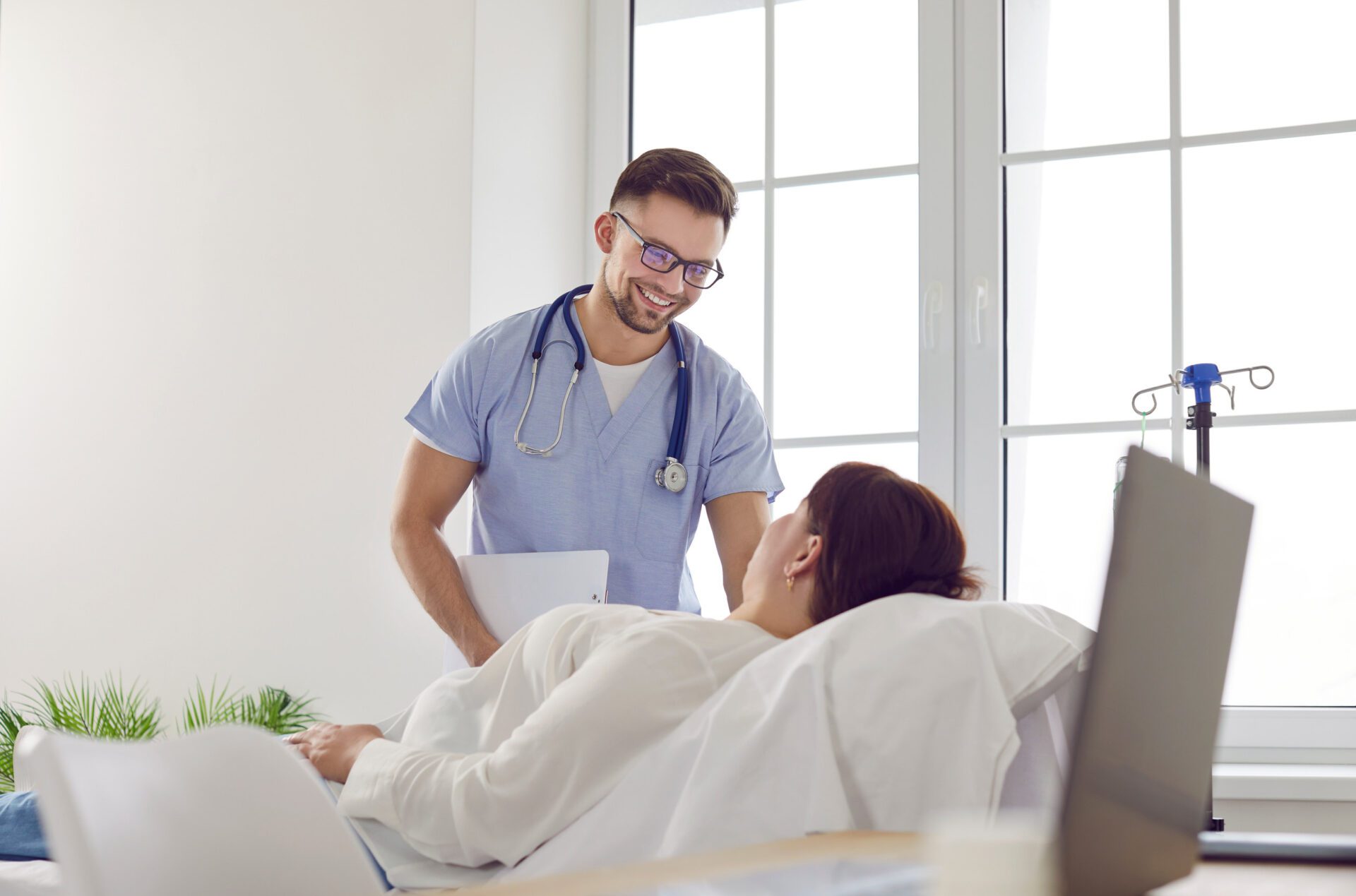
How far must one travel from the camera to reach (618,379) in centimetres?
220

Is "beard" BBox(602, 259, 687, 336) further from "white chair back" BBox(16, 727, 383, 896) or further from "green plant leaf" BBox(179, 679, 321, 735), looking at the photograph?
"white chair back" BBox(16, 727, 383, 896)

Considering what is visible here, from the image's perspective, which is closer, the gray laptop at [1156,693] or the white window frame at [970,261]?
the gray laptop at [1156,693]

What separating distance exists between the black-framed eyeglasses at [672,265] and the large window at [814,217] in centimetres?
69

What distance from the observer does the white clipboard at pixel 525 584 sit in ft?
6.41

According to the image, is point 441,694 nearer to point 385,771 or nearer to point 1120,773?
point 385,771

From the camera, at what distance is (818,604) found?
141 cm

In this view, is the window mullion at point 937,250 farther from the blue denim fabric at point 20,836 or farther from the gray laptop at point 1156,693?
the gray laptop at point 1156,693

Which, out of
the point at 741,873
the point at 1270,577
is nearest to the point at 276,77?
the point at 1270,577

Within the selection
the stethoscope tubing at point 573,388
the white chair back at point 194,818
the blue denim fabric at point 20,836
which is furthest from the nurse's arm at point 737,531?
the white chair back at point 194,818

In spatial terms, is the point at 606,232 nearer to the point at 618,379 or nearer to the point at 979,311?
the point at 618,379

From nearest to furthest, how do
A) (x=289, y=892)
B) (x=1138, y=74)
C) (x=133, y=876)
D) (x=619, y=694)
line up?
(x=133, y=876), (x=289, y=892), (x=619, y=694), (x=1138, y=74)

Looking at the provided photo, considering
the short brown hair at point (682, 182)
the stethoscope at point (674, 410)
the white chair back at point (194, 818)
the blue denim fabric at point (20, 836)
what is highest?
the short brown hair at point (682, 182)

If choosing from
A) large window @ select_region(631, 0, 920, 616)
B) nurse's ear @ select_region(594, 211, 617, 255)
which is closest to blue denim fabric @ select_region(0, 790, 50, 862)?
nurse's ear @ select_region(594, 211, 617, 255)

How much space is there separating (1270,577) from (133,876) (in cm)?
216
